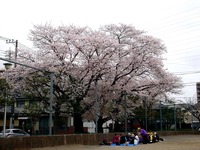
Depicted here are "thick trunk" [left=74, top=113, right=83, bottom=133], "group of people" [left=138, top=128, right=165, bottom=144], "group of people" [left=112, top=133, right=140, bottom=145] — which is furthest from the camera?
"thick trunk" [left=74, top=113, right=83, bottom=133]

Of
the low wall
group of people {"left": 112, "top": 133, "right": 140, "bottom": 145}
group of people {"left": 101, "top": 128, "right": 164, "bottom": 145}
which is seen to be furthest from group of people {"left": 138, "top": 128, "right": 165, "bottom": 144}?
the low wall

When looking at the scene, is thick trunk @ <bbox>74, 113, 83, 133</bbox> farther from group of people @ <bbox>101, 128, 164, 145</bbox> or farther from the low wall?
group of people @ <bbox>101, 128, 164, 145</bbox>

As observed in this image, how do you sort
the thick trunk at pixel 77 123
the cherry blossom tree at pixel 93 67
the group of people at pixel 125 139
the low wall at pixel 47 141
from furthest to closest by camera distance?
1. the thick trunk at pixel 77 123
2. the cherry blossom tree at pixel 93 67
3. the group of people at pixel 125 139
4. the low wall at pixel 47 141

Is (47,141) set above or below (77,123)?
below

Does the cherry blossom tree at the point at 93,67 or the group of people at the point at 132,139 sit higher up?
the cherry blossom tree at the point at 93,67

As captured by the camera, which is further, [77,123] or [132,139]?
[77,123]

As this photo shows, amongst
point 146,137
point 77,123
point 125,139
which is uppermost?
point 77,123

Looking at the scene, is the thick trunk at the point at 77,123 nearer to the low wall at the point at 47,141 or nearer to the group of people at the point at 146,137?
the low wall at the point at 47,141

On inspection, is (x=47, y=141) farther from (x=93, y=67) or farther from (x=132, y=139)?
(x=93, y=67)

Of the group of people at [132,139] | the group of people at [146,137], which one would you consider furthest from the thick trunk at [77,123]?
the group of people at [146,137]

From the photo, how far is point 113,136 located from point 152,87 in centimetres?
765

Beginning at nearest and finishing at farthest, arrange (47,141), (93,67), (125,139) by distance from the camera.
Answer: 1. (47,141)
2. (125,139)
3. (93,67)

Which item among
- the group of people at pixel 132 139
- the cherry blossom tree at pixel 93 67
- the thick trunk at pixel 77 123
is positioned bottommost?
the group of people at pixel 132 139

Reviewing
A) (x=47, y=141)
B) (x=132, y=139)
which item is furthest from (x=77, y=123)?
(x=47, y=141)
